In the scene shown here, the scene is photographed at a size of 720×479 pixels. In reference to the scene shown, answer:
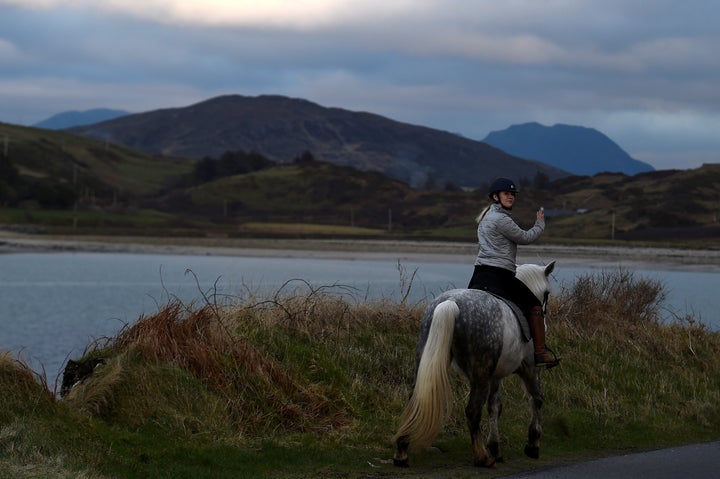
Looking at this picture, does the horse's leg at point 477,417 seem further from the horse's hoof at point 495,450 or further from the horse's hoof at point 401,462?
the horse's hoof at point 401,462

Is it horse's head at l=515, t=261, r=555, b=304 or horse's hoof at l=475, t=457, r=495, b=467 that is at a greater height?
horse's head at l=515, t=261, r=555, b=304

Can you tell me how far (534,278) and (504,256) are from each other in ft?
2.03

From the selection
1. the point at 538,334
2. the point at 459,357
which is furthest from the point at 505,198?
the point at 459,357

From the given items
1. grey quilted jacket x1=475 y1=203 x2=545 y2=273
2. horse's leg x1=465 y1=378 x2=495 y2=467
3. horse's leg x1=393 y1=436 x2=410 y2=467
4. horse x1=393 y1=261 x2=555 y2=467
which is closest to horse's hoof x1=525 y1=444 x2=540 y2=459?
horse x1=393 y1=261 x2=555 y2=467

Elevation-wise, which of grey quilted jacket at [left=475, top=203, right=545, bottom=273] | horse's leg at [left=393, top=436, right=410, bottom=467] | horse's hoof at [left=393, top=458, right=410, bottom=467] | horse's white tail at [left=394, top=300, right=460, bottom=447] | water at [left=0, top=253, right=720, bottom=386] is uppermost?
grey quilted jacket at [left=475, top=203, right=545, bottom=273]

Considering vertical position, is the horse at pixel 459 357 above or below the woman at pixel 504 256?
below

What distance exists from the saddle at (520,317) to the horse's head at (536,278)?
1.34ft

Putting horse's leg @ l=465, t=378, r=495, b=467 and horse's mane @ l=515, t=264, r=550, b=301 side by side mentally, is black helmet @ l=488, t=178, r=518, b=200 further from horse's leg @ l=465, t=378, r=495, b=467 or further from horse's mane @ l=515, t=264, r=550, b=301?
horse's leg @ l=465, t=378, r=495, b=467

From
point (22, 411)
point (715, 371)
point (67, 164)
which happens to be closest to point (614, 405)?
point (715, 371)

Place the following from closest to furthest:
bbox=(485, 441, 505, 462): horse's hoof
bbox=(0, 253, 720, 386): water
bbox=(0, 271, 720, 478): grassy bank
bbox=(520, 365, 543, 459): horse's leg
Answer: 1. bbox=(0, 271, 720, 478): grassy bank
2. bbox=(485, 441, 505, 462): horse's hoof
3. bbox=(520, 365, 543, 459): horse's leg
4. bbox=(0, 253, 720, 386): water

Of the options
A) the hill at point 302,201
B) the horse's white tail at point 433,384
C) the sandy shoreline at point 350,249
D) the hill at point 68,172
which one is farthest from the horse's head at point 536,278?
the hill at point 68,172

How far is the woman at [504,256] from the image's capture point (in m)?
11.3

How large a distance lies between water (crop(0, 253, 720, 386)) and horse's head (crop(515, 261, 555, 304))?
1107 centimetres

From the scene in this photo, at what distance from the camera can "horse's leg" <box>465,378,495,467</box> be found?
10875mm
